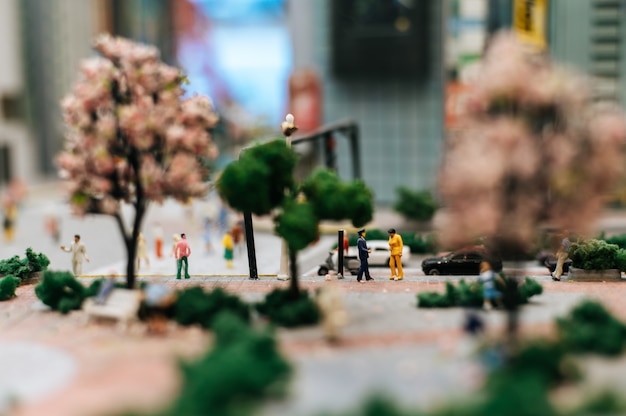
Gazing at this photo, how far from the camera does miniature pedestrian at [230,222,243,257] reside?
Result: 29875mm

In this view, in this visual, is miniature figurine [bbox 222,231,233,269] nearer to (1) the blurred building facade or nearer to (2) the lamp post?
(2) the lamp post

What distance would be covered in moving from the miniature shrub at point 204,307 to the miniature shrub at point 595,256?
11.7m

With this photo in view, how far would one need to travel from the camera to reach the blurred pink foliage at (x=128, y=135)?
59.9 feet

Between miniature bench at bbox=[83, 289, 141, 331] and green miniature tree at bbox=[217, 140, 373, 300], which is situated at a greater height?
green miniature tree at bbox=[217, 140, 373, 300]

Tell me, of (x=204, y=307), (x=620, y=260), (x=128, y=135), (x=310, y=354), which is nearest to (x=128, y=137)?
(x=128, y=135)

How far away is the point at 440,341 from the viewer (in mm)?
16391

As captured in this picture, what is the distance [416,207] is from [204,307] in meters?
22.2

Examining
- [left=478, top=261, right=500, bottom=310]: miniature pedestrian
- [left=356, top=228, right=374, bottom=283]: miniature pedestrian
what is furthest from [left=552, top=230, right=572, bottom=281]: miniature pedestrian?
[left=356, top=228, right=374, bottom=283]: miniature pedestrian

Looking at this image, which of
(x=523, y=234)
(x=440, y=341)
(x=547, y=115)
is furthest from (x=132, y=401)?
(x=547, y=115)

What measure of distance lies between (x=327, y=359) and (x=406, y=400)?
104 inches

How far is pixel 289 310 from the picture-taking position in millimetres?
17500

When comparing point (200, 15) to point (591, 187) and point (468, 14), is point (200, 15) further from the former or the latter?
point (591, 187)

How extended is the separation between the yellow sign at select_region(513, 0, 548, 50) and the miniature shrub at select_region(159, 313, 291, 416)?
111 feet

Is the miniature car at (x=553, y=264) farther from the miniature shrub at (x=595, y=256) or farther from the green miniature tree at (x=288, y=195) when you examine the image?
the green miniature tree at (x=288, y=195)
